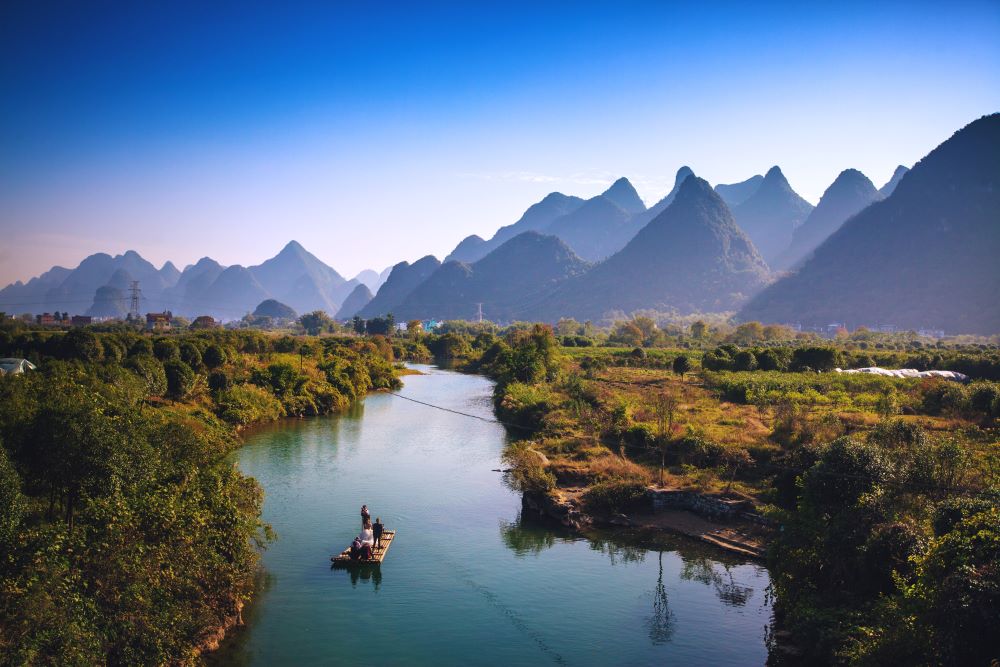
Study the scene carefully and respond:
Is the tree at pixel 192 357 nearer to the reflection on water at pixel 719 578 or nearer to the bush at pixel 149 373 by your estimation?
the bush at pixel 149 373

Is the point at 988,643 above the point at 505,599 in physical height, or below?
above

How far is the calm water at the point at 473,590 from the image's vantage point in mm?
15773

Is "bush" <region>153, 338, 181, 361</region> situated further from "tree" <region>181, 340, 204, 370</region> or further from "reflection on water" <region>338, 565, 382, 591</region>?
"reflection on water" <region>338, 565, 382, 591</region>

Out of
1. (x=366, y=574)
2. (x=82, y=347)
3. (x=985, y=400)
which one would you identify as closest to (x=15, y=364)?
(x=82, y=347)

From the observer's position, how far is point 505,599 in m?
18.7

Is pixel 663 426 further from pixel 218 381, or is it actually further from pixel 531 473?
pixel 218 381

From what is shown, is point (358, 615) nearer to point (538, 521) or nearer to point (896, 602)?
point (538, 521)

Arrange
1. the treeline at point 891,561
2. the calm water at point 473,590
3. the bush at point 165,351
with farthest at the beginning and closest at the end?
the bush at point 165,351 → the calm water at point 473,590 → the treeline at point 891,561

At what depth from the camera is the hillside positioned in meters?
147

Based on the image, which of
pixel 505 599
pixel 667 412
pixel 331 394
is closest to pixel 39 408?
pixel 505 599

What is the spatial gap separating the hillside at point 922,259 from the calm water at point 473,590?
147 metres

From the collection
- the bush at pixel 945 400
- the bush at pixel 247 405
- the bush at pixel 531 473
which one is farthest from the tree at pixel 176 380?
the bush at pixel 945 400

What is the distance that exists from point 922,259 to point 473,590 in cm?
18045

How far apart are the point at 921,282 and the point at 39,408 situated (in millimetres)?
181876
